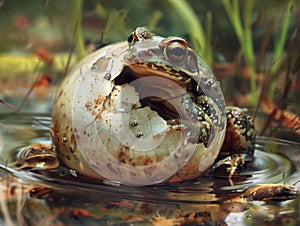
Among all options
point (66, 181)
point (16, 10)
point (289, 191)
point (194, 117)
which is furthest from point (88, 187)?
point (16, 10)

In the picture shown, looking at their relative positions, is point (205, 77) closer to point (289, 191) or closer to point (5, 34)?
point (289, 191)

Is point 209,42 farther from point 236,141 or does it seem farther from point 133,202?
point 133,202

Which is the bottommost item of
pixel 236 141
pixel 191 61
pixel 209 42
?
pixel 236 141

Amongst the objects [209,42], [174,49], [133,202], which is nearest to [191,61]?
[174,49]

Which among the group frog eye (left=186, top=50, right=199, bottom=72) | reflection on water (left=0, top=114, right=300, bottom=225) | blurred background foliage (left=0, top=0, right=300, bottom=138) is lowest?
reflection on water (left=0, top=114, right=300, bottom=225)

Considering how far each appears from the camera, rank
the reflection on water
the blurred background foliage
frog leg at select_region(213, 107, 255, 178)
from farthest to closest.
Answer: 1. the blurred background foliage
2. frog leg at select_region(213, 107, 255, 178)
3. the reflection on water

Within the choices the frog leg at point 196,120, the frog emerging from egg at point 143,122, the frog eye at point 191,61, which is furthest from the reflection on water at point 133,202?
the frog eye at point 191,61

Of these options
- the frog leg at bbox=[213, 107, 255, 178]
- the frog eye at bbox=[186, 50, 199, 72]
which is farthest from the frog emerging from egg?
the frog leg at bbox=[213, 107, 255, 178]

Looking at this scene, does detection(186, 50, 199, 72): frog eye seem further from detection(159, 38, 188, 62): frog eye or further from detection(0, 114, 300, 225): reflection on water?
detection(0, 114, 300, 225): reflection on water

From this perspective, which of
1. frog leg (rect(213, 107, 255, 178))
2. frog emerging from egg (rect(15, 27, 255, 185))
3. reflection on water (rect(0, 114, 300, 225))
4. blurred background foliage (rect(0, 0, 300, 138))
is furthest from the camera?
blurred background foliage (rect(0, 0, 300, 138))
